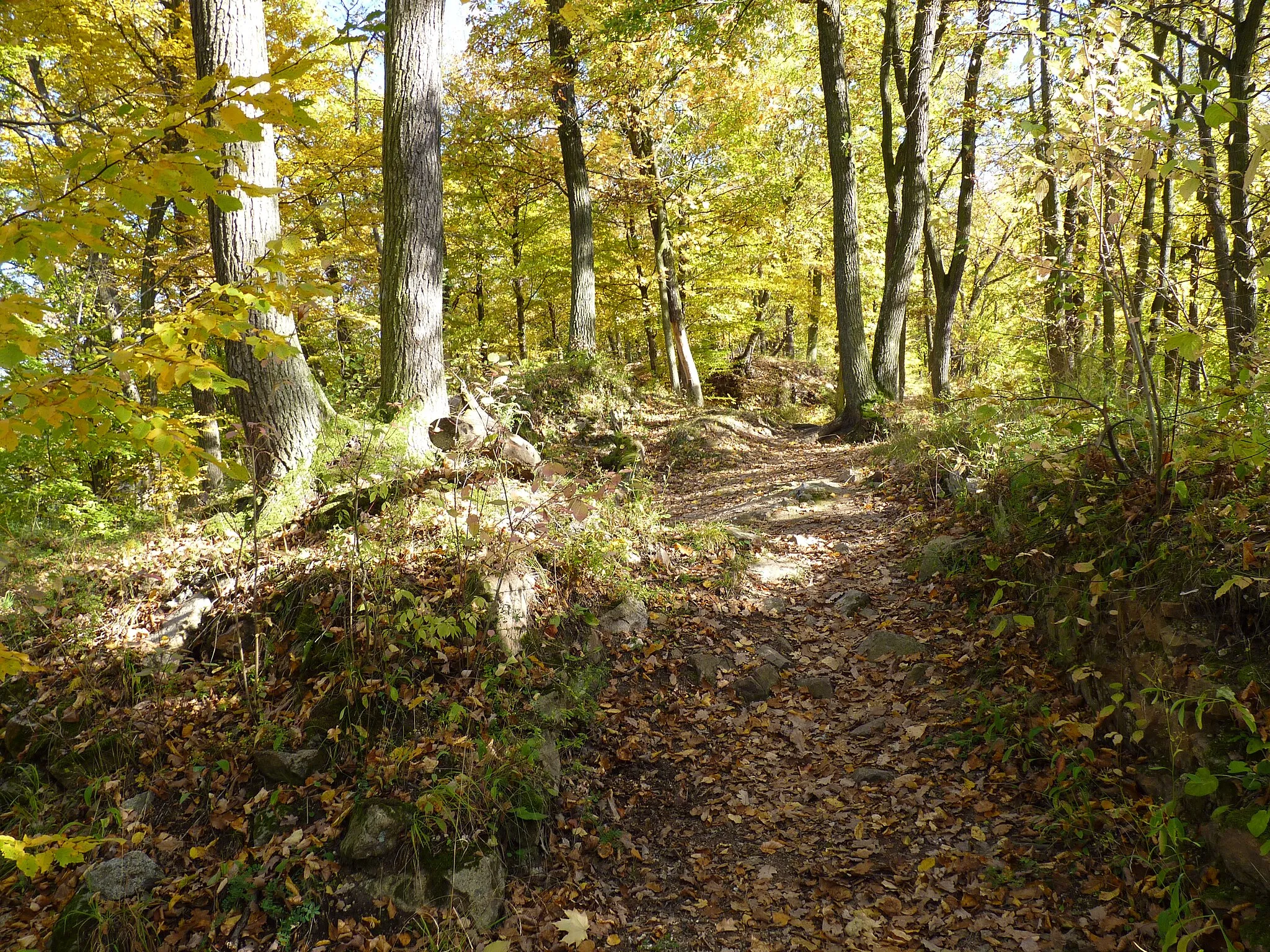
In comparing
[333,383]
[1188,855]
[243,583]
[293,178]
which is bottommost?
[1188,855]

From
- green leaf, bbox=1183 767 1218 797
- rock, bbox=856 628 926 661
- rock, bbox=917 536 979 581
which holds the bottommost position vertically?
rock, bbox=856 628 926 661

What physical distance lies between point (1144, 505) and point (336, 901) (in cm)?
468

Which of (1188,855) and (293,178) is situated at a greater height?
(293,178)

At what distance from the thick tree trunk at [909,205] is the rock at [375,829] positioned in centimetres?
990

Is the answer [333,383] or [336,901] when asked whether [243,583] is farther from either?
[333,383]

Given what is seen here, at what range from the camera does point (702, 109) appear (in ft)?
50.0

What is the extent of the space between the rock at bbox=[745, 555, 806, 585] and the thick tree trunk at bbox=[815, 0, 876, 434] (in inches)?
211

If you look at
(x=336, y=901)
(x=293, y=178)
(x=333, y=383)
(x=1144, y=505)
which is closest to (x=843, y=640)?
(x=1144, y=505)

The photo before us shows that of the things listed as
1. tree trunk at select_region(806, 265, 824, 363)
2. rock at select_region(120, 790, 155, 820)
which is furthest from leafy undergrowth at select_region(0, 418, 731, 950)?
tree trunk at select_region(806, 265, 824, 363)

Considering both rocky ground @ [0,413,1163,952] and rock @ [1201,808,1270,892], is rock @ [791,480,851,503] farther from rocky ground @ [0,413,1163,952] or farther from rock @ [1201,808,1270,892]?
rock @ [1201,808,1270,892]

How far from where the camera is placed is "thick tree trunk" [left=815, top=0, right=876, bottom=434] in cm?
1067

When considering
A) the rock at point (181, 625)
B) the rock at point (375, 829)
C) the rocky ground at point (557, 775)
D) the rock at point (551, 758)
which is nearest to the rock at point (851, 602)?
the rocky ground at point (557, 775)

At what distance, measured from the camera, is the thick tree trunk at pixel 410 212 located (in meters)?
6.11

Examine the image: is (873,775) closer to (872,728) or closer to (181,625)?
(872,728)
